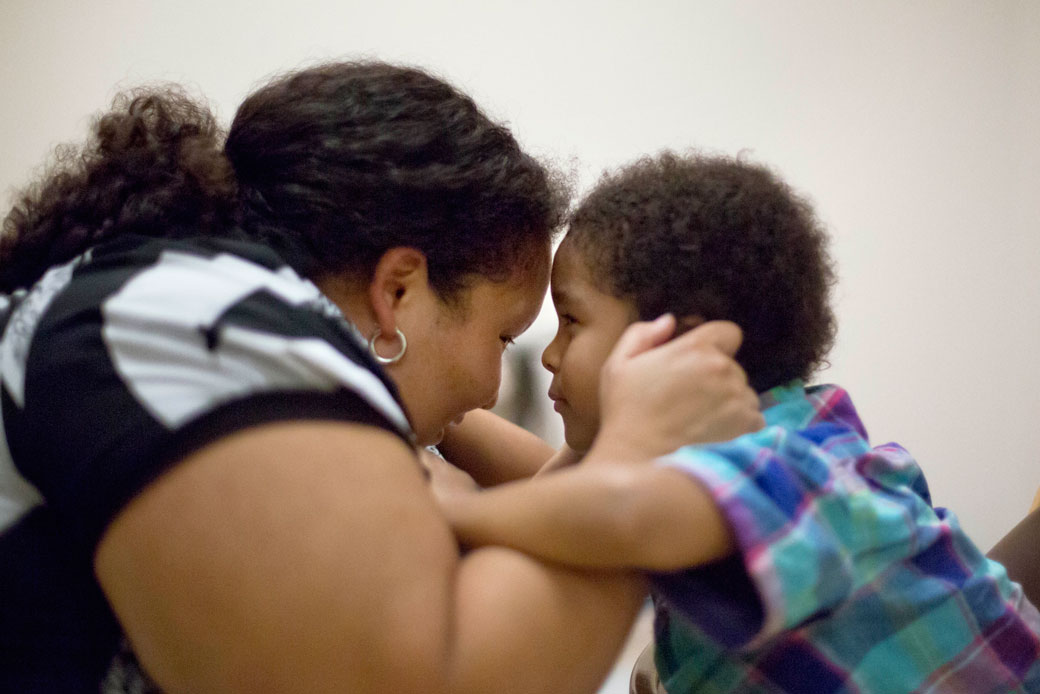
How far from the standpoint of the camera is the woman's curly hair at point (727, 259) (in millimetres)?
932

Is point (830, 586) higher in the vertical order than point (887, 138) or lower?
lower

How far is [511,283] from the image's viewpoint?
949 millimetres

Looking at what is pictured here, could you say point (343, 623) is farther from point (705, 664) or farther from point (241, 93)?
point (241, 93)

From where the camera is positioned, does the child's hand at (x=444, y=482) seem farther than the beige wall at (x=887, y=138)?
No

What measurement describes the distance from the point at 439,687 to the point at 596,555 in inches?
5.7

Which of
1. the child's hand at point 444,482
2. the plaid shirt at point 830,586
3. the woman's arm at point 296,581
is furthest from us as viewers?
the child's hand at point 444,482

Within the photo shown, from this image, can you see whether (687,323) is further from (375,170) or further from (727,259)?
(375,170)

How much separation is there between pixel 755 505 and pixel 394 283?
0.44m

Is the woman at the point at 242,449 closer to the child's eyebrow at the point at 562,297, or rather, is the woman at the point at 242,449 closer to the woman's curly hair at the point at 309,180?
the woman's curly hair at the point at 309,180

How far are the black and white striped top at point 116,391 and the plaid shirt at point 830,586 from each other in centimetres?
28

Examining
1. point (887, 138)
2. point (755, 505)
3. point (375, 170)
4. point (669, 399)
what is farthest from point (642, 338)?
point (887, 138)

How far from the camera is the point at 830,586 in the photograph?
2.14 feet

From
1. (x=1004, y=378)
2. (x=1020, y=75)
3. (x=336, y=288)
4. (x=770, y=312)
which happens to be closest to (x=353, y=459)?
(x=336, y=288)

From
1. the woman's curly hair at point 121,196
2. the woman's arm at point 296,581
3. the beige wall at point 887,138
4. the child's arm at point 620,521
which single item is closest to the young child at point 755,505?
the child's arm at point 620,521
